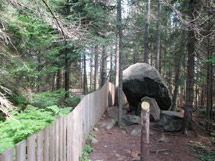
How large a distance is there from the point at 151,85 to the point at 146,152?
5.77 m

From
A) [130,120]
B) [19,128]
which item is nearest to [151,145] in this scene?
[130,120]

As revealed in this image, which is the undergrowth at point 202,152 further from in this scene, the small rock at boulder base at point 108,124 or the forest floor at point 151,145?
the small rock at boulder base at point 108,124

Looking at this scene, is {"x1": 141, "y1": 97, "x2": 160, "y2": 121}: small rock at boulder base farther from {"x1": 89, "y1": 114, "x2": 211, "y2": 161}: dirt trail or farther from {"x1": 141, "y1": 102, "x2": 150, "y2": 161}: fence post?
{"x1": 141, "y1": 102, "x2": 150, "y2": 161}: fence post

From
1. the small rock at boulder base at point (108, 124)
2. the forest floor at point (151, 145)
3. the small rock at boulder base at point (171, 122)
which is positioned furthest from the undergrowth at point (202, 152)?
the small rock at boulder base at point (108, 124)

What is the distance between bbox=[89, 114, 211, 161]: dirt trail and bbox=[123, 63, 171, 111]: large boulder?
2176 mm

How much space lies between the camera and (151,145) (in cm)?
634

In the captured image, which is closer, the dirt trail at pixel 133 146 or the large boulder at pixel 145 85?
the dirt trail at pixel 133 146

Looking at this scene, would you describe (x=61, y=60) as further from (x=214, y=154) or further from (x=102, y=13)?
(x=214, y=154)

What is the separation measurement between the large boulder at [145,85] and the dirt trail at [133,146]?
7.14 ft

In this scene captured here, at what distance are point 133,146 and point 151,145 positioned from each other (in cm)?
71

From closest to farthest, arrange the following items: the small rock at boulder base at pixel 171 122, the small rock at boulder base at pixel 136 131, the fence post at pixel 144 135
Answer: the fence post at pixel 144 135 < the small rock at boulder base at pixel 136 131 < the small rock at boulder base at pixel 171 122

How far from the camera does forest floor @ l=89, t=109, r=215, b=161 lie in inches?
211

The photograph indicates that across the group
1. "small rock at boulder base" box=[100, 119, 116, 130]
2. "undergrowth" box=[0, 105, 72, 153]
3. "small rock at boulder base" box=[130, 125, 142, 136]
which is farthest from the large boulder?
"undergrowth" box=[0, 105, 72, 153]

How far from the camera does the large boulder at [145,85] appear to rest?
31.7 feet
